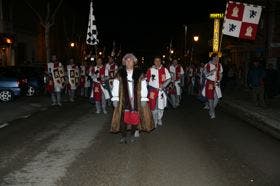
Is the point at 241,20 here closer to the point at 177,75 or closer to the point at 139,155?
the point at 177,75

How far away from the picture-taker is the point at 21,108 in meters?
17.6

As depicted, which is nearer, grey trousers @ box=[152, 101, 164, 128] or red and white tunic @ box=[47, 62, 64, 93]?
grey trousers @ box=[152, 101, 164, 128]

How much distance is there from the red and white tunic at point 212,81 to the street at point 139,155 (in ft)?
3.46

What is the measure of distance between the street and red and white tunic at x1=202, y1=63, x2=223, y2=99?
1.05 m

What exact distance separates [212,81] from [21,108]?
7.30m

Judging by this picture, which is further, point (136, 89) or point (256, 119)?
point (256, 119)

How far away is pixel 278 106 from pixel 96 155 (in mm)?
11170

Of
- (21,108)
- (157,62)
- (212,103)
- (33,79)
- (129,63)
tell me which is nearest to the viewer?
(129,63)

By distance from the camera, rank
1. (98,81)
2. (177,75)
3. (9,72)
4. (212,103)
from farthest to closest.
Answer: (9,72), (177,75), (98,81), (212,103)

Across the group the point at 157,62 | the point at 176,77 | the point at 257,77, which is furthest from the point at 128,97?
the point at 257,77

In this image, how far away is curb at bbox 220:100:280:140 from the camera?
12359mm

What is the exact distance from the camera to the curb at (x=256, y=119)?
12.4m

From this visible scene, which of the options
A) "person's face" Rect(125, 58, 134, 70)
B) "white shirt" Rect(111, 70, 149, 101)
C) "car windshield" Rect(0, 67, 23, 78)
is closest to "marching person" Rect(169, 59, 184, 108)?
"car windshield" Rect(0, 67, 23, 78)

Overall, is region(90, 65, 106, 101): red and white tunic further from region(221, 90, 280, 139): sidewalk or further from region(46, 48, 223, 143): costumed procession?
region(221, 90, 280, 139): sidewalk
